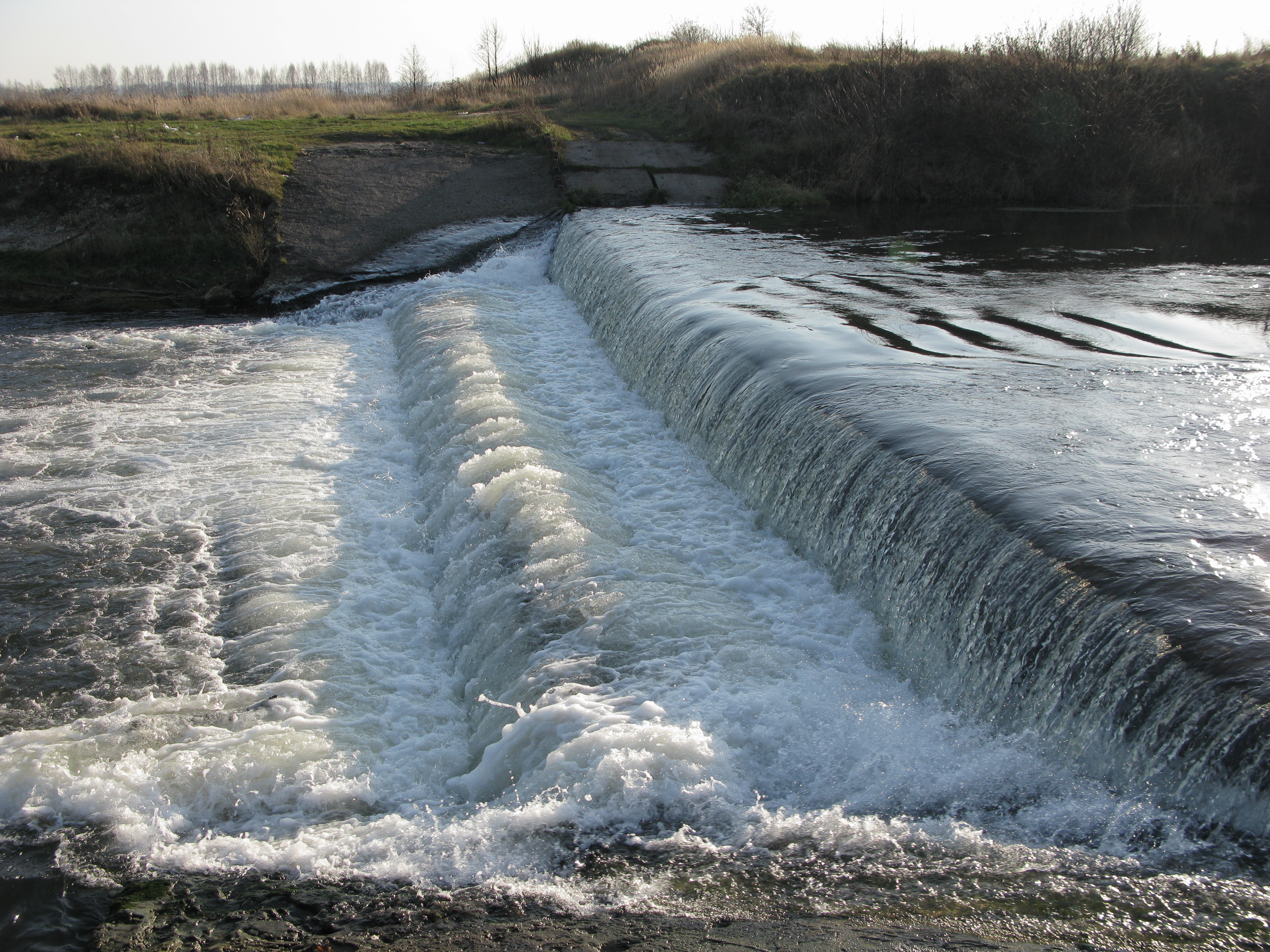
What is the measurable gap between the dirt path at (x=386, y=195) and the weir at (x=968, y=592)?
34.9 ft

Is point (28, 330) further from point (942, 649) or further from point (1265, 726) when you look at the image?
point (1265, 726)

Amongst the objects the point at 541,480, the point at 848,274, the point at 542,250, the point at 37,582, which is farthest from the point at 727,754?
the point at 542,250

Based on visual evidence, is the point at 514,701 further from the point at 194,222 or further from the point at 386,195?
the point at 386,195

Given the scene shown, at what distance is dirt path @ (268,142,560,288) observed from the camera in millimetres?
17312

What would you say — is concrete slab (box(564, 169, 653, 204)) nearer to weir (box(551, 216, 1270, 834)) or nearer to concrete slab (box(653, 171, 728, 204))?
concrete slab (box(653, 171, 728, 204))

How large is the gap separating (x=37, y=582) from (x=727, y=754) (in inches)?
218

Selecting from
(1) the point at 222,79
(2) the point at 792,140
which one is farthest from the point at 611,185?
(1) the point at 222,79

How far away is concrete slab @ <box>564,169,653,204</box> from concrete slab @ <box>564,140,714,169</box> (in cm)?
40

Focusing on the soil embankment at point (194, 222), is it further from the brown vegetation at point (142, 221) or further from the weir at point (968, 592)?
the weir at point (968, 592)

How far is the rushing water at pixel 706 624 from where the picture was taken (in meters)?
3.86

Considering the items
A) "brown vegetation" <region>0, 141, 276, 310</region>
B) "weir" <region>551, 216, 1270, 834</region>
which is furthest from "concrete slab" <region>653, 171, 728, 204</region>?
"weir" <region>551, 216, 1270, 834</region>

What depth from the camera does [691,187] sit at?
20266 millimetres

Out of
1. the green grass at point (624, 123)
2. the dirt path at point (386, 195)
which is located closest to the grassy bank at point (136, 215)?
the dirt path at point (386, 195)

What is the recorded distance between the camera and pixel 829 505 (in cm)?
643
